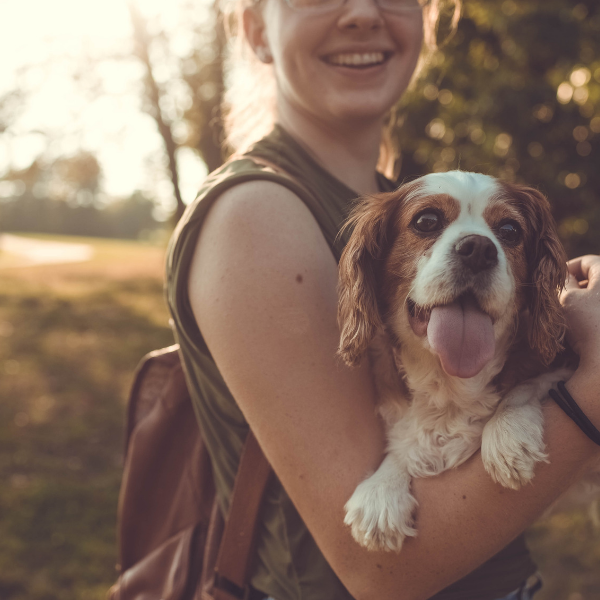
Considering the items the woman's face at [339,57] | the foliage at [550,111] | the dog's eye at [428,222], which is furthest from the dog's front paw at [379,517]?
the foliage at [550,111]

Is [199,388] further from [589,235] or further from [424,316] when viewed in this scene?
[589,235]

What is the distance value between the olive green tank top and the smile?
0.43 metres

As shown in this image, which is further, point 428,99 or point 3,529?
point 428,99

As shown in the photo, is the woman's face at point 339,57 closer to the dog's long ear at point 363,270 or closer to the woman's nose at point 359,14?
the woman's nose at point 359,14

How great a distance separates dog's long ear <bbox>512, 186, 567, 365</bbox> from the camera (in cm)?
179

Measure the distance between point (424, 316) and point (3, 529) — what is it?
190 inches

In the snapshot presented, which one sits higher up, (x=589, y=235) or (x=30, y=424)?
(x=589, y=235)

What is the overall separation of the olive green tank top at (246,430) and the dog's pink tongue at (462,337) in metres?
0.41

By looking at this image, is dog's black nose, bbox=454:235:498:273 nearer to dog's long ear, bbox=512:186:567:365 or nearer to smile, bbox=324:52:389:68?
dog's long ear, bbox=512:186:567:365

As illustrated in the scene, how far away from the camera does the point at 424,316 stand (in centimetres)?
188

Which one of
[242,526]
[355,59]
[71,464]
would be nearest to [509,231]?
[355,59]

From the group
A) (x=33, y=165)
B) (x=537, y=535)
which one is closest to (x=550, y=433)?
(x=537, y=535)

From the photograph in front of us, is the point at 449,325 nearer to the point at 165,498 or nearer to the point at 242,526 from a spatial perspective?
the point at 242,526

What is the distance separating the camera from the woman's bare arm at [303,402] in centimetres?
161
